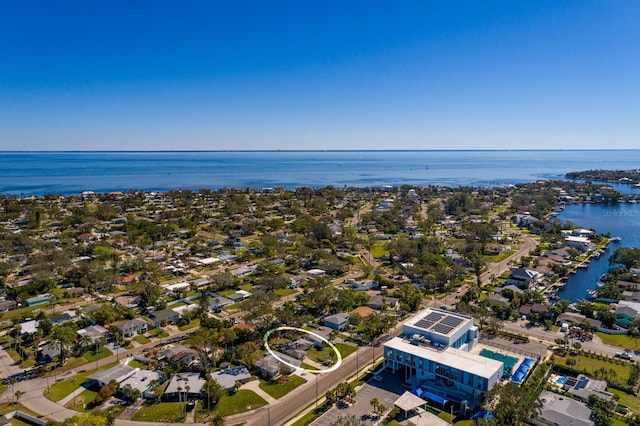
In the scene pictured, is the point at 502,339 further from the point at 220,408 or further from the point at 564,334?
the point at 220,408

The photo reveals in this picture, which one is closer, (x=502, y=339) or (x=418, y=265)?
(x=502, y=339)

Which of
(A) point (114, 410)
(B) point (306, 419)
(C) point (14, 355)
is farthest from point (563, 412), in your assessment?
(C) point (14, 355)

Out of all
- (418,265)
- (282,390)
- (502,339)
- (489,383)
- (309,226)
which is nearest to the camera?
(489,383)

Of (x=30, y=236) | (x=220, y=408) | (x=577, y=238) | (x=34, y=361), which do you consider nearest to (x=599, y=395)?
(x=220, y=408)

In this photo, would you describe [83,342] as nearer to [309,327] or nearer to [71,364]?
[71,364]

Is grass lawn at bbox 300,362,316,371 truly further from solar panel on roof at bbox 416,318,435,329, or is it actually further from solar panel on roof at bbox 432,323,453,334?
solar panel on roof at bbox 432,323,453,334

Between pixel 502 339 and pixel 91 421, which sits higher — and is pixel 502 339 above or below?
below
